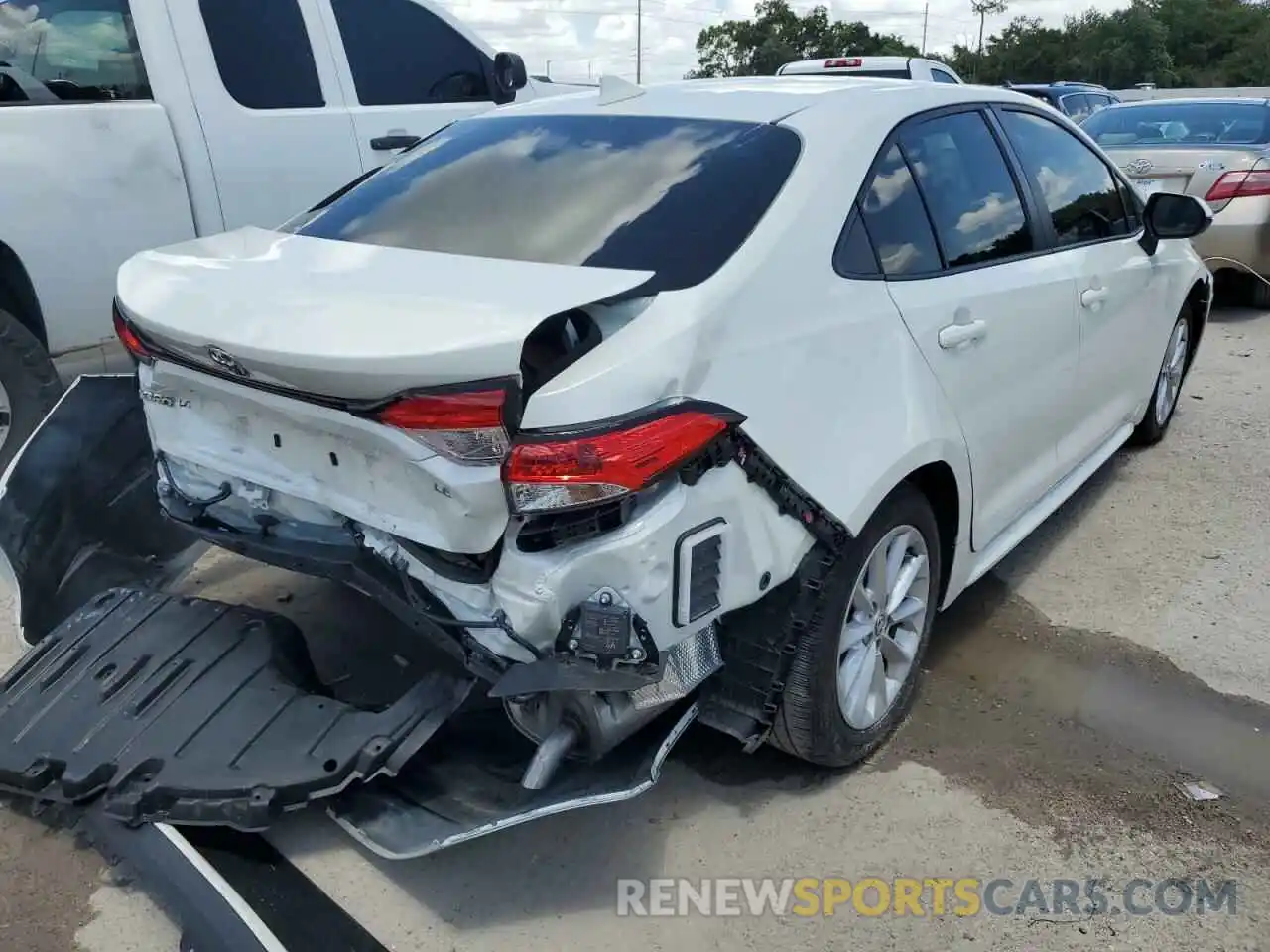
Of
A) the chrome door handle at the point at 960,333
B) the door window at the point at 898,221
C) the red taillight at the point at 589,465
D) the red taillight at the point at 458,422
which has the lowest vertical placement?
the chrome door handle at the point at 960,333

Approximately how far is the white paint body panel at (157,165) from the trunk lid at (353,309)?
1971mm

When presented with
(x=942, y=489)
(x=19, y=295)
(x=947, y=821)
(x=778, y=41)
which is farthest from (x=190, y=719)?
(x=778, y=41)

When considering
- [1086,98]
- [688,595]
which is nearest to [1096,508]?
[688,595]

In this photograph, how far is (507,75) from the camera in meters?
5.80

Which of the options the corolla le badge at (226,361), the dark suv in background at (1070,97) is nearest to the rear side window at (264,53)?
the corolla le badge at (226,361)

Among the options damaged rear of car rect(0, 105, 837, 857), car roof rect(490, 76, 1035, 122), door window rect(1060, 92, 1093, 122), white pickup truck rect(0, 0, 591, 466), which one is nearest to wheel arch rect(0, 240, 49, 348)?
white pickup truck rect(0, 0, 591, 466)

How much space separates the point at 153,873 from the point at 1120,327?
3691mm

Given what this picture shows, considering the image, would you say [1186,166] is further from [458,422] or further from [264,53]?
[458,422]

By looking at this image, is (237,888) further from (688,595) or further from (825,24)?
(825,24)

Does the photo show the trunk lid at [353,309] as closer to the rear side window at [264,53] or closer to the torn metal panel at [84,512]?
the torn metal panel at [84,512]

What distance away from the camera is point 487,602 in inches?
89.3

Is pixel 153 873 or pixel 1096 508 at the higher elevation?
pixel 153 873

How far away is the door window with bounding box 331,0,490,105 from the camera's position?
541 centimetres

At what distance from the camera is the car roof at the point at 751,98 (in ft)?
9.71
